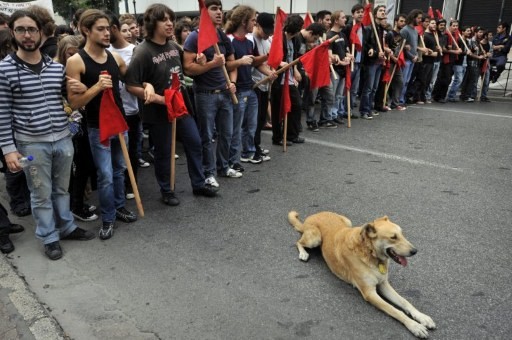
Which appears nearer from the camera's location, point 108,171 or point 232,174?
point 108,171

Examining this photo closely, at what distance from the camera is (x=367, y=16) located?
849 cm

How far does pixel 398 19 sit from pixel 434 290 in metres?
8.92

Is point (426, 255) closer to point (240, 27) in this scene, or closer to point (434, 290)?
point (434, 290)

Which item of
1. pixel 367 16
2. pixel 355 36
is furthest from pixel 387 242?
pixel 367 16

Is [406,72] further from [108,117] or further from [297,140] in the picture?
[108,117]

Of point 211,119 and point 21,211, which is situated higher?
point 211,119

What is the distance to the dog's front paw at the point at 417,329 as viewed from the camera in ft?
8.68

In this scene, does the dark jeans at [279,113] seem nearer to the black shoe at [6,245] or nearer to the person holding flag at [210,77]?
the person holding flag at [210,77]

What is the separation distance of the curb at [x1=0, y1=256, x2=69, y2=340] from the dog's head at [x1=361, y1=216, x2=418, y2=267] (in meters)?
2.17

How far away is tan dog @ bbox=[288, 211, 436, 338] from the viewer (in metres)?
2.77

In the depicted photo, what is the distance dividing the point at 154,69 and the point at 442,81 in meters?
9.20

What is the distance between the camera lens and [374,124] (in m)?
8.48

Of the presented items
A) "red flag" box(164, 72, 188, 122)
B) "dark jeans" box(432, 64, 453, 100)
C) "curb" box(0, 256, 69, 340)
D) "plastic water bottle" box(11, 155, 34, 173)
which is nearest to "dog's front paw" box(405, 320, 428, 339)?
A: "curb" box(0, 256, 69, 340)

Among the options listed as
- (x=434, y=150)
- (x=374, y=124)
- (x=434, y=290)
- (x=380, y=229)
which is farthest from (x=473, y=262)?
(x=374, y=124)
